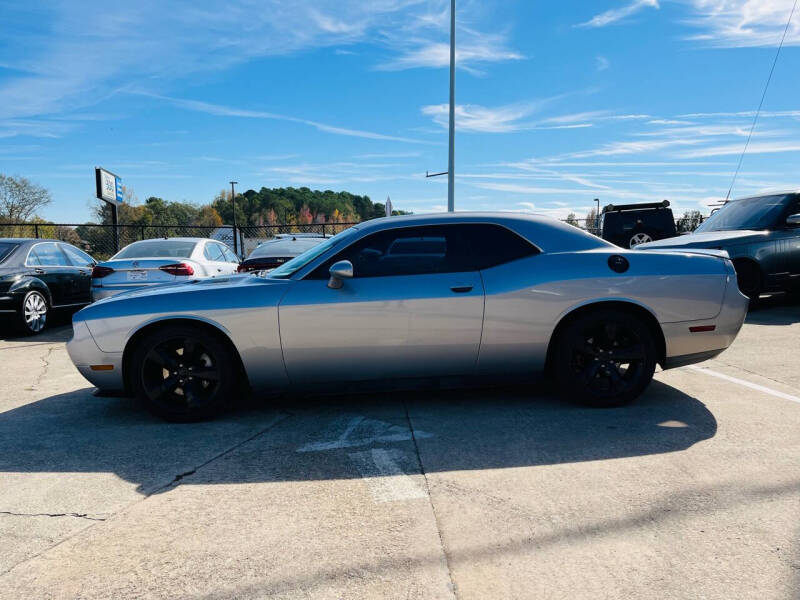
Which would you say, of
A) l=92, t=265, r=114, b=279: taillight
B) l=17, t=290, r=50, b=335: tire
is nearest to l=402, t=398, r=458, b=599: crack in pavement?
l=92, t=265, r=114, b=279: taillight

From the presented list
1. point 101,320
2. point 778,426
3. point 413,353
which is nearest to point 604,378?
point 778,426

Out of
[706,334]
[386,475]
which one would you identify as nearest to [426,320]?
[386,475]

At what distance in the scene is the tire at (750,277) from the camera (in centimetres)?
891

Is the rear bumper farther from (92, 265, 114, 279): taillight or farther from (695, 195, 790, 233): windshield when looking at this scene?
(92, 265, 114, 279): taillight

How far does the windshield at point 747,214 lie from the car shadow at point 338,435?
596 cm

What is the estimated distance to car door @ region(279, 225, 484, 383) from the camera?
415 centimetres

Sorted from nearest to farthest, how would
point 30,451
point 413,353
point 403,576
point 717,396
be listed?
point 403,576
point 30,451
point 413,353
point 717,396

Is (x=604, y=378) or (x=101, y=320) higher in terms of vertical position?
(x=101, y=320)

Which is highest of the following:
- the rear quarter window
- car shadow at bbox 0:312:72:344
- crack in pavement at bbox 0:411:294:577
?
the rear quarter window

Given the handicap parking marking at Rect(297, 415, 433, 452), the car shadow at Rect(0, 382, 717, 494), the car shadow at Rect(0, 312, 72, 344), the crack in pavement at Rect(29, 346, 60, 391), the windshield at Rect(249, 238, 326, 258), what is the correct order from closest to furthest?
the car shadow at Rect(0, 382, 717, 494), the handicap parking marking at Rect(297, 415, 433, 452), the crack in pavement at Rect(29, 346, 60, 391), the car shadow at Rect(0, 312, 72, 344), the windshield at Rect(249, 238, 326, 258)

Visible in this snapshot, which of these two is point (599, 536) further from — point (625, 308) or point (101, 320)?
point (101, 320)

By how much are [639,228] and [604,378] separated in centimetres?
933

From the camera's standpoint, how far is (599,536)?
8.31 feet

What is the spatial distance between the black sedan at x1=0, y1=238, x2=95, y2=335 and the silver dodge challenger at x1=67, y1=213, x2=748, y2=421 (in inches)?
203
